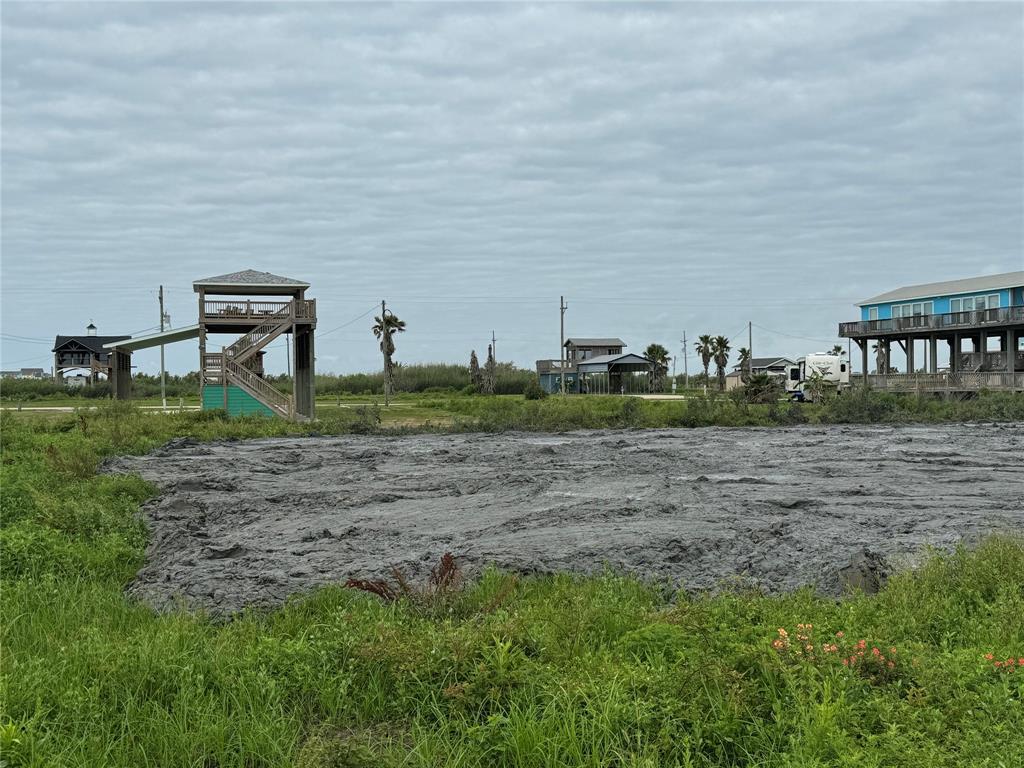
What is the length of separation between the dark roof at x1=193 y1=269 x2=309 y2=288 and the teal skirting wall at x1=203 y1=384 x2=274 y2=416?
433cm

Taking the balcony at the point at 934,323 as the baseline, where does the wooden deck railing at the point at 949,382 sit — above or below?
below

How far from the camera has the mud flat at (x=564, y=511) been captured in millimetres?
9438

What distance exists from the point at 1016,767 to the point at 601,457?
60.5 feet

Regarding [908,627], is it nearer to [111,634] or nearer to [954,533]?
[954,533]

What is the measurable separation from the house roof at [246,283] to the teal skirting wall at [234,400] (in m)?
4.27

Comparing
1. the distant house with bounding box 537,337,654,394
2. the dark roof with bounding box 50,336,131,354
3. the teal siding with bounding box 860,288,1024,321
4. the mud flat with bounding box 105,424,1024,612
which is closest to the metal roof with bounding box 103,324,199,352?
the mud flat with bounding box 105,424,1024,612

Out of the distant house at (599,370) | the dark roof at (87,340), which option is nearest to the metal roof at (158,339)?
the distant house at (599,370)

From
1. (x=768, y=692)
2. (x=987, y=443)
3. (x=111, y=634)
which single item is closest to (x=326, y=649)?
(x=111, y=634)

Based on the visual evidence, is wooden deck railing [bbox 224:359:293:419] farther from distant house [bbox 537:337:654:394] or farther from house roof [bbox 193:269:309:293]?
distant house [bbox 537:337:654:394]

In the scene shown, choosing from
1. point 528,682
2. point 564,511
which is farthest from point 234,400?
point 528,682

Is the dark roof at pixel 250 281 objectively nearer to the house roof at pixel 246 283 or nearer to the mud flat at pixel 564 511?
the house roof at pixel 246 283

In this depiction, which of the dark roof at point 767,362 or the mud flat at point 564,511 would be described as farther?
the dark roof at point 767,362

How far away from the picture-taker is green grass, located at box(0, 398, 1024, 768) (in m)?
5.05

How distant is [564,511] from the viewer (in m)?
13.6
